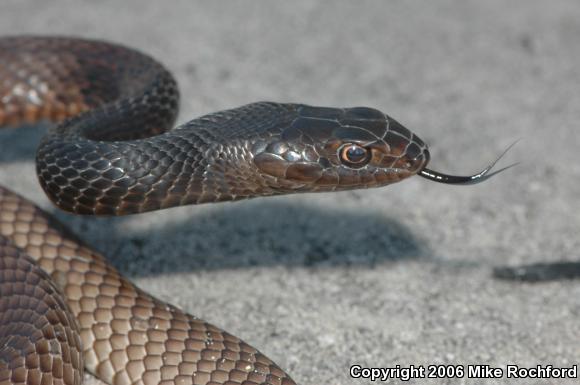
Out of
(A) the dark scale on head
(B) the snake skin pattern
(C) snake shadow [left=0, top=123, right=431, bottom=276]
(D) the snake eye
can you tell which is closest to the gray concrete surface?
(C) snake shadow [left=0, top=123, right=431, bottom=276]

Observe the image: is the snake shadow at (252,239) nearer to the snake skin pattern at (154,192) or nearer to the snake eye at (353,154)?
the snake skin pattern at (154,192)

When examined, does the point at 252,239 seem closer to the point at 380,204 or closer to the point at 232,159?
the point at 380,204

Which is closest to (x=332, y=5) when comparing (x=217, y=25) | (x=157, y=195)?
(x=217, y=25)

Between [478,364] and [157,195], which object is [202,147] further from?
[478,364]

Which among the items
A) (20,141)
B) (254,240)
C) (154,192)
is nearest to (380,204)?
(254,240)

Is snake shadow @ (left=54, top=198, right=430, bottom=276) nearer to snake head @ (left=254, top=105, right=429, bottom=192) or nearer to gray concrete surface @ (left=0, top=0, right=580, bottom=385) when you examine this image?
gray concrete surface @ (left=0, top=0, right=580, bottom=385)

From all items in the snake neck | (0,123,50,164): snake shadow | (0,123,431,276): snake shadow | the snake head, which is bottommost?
(0,123,50,164): snake shadow
